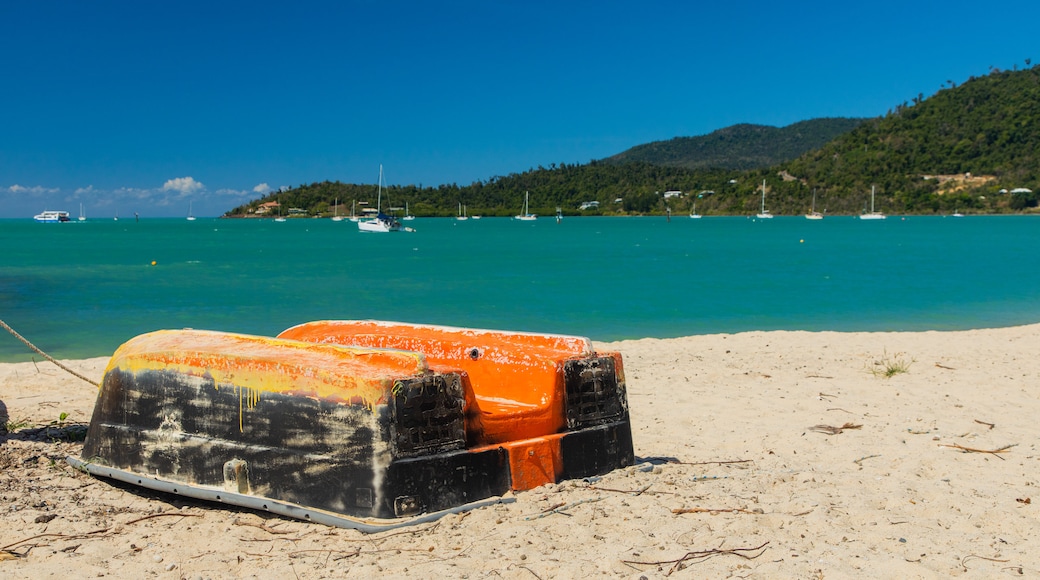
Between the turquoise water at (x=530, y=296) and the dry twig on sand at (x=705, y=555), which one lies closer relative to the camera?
the dry twig on sand at (x=705, y=555)

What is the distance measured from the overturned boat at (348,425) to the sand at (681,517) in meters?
0.13

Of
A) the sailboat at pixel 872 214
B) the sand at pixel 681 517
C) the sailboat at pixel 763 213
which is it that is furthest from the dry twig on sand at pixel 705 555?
the sailboat at pixel 763 213

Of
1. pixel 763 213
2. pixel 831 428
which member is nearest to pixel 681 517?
pixel 831 428

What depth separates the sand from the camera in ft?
11.0

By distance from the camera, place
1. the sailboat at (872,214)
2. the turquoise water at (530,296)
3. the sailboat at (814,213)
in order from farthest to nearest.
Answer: the sailboat at (814,213)
the sailboat at (872,214)
the turquoise water at (530,296)

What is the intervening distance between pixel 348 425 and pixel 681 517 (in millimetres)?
1660

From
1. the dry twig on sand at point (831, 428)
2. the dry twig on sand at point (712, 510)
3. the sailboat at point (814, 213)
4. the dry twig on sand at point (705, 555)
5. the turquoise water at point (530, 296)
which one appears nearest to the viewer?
the dry twig on sand at point (705, 555)

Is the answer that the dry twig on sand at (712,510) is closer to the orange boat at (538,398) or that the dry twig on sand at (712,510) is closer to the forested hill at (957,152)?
the orange boat at (538,398)

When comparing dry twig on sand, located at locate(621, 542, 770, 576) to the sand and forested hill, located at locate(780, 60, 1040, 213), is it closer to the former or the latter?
the sand

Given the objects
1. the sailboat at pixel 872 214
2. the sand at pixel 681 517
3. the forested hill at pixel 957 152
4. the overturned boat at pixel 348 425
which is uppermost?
the forested hill at pixel 957 152

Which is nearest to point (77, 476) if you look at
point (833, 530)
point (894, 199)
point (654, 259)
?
point (833, 530)

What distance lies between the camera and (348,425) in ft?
11.9

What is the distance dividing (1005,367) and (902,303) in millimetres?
13152

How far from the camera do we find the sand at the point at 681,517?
11.0 ft
